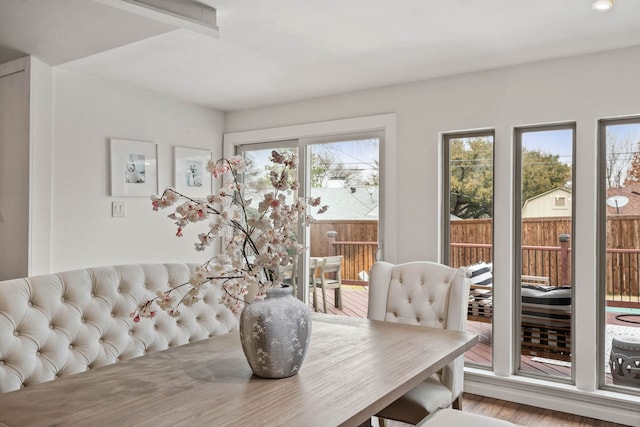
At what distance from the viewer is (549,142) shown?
3461mm

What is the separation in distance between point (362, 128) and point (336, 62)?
0.79m

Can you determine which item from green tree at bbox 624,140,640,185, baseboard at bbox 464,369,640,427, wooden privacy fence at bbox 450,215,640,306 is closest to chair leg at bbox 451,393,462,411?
baseboard at bbox 464,369,640,427

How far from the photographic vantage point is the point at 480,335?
373 cm

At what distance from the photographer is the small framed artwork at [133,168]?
3924 millimetres

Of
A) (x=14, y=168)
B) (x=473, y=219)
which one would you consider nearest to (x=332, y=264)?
(x=473, y=219)

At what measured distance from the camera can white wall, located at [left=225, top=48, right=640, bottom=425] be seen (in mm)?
3176

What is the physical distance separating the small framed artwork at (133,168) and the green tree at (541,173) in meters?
2.89

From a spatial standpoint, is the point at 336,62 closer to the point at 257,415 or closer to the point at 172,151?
the point at 172,151

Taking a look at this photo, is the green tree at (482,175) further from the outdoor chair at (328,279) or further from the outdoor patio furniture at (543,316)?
the outdoor chair at (328,279)

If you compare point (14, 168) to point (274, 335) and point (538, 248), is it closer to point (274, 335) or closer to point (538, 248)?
point (274, 335)

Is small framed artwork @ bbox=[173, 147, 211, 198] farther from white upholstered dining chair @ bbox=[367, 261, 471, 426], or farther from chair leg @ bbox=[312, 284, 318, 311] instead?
white upholstered dining chair @ bbox=[367, 261, 471, 426]

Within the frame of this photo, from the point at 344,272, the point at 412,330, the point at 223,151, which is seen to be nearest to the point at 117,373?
the point at 412,330

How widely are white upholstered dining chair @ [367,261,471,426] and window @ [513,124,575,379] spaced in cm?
111

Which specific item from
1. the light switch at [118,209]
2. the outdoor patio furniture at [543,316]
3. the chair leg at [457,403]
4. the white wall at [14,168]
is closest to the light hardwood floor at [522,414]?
the outdoor patio furniture at [543,316]
